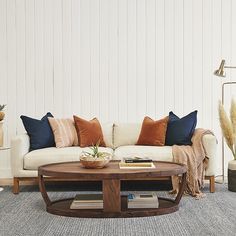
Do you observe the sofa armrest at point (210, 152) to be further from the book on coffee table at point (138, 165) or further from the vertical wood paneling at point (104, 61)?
the vertical wood paneling at point (104, 61)

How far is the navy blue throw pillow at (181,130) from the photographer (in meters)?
5.39

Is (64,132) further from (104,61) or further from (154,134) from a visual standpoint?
(104,61)

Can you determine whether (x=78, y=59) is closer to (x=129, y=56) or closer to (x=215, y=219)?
(x=129, y=56)

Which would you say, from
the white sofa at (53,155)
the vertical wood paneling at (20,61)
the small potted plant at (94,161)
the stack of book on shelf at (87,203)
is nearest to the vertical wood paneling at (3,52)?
the vertical wood paneling at (20,61)

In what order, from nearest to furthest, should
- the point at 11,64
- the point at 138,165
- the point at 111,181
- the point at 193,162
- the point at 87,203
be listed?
the point at 111,181
the point at 87,203
the point at 138,165
the point at 193,162
the point at 11,64

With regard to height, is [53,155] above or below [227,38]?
below

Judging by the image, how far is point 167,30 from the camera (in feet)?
20.7

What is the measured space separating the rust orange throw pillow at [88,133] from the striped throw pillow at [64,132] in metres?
0.07

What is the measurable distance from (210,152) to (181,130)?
0.53 metres

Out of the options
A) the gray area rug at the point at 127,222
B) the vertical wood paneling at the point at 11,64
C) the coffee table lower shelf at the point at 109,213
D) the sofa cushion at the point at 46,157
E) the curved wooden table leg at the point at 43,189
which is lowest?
the gray area rug at the point at 127,222

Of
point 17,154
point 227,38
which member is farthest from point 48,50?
point 227,38

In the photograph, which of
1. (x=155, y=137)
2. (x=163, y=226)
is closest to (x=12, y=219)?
(x=163, y=226)

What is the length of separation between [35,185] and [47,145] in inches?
21.4

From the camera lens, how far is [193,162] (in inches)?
194
